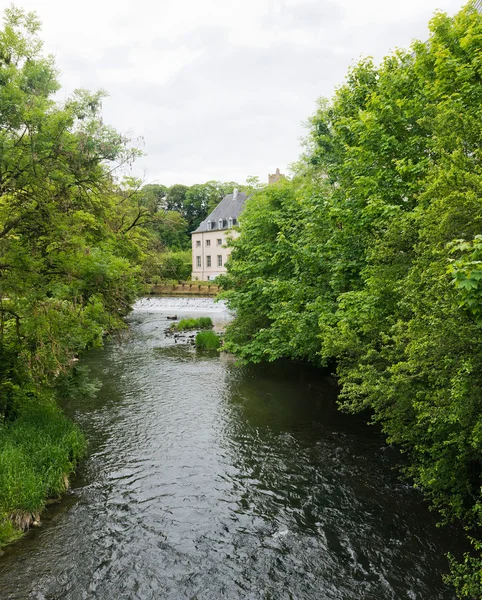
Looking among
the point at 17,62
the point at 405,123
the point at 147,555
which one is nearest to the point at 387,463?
the point at 147,555

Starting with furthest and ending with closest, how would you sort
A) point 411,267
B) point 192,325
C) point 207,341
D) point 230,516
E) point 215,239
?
point 215,239 → point 192,325 → point 207,341 → point 230,516 → point 411,267

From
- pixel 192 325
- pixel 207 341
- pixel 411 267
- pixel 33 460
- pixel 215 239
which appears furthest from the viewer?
pixel 215 239

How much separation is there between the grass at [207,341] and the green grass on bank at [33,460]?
525 inches

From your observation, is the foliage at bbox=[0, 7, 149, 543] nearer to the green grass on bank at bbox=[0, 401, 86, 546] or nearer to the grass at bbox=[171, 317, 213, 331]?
the green grass on bank at bbox=[0, 401, 86, 546]

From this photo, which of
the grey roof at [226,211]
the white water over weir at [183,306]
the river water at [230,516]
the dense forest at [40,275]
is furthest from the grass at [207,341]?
the grey roof at [226,211]

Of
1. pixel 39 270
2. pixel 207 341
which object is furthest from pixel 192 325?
pixel 39 270

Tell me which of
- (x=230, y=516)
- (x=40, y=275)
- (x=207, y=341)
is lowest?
(x=230, y=516)

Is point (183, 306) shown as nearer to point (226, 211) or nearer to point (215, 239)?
point (215, 239)

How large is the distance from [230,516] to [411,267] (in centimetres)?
567

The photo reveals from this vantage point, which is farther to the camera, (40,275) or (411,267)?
(40,275)

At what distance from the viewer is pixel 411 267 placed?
25.4 ft

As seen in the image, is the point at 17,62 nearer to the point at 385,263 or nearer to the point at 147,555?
the point at 385,263

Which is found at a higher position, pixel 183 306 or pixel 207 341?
pixel 183 306

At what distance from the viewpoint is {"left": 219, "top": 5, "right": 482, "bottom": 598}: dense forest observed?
5562 mm
